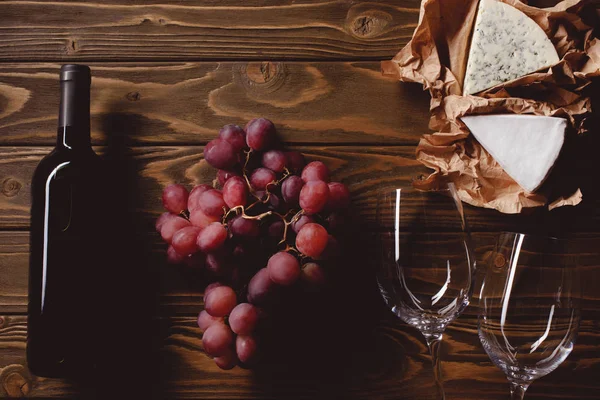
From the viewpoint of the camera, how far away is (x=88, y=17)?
3.15 feet

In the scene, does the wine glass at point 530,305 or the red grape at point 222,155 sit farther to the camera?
the red grape at point 222,155

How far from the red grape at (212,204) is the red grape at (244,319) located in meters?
0.14

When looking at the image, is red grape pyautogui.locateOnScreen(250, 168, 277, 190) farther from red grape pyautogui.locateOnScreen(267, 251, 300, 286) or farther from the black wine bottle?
the black wine bottle

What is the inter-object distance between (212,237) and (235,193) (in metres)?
0.07

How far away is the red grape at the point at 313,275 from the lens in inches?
30.6

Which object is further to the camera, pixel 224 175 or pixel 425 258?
pixel 224 175

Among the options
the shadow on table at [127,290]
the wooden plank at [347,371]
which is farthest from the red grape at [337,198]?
the shadow on table at [127,290]

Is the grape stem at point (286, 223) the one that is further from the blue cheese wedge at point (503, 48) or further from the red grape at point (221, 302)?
the blue cheese wedge at point (503, 48)

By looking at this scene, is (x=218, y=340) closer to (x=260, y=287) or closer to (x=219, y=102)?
(x=260, y=287)

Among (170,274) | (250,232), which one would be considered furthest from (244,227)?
(170,274)

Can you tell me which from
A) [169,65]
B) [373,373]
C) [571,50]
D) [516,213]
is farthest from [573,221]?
[169,65]

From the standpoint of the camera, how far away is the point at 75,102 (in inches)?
31.6

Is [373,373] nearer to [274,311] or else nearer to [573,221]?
[274,311]

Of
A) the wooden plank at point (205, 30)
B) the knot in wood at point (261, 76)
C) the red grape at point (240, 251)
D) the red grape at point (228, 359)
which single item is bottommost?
the red grape at point (228, 359)
